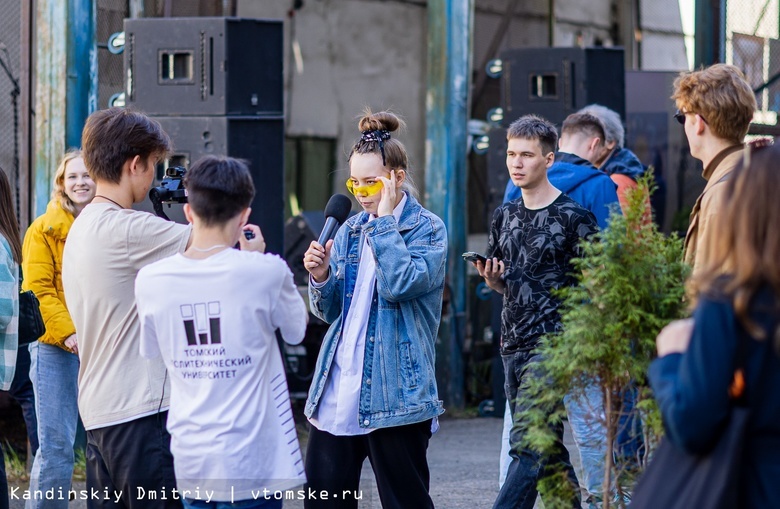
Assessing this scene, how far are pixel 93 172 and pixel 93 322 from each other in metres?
0.46

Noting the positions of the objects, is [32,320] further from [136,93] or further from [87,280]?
[136,93]

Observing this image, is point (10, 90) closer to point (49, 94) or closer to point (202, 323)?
point (49, 94)

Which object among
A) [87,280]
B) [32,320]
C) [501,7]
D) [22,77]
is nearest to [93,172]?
[87,280]

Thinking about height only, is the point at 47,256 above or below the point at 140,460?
above

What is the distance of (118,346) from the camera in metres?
3.17

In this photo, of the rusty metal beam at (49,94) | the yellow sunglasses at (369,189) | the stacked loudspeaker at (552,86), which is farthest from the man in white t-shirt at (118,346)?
the stacked loudspeaker at (552,86)

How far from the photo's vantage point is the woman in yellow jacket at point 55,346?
4.36 m

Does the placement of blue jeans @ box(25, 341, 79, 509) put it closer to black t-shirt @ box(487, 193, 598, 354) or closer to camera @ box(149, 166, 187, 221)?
camera @ box(149, 166, 187, 221)

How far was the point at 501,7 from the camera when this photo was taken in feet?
43.0

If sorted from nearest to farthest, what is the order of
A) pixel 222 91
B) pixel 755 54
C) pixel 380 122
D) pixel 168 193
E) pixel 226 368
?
1. pixel 226 368
2. pixel 168 193
3. pixel 380 122
4. pixel 222 91
5. pixel 755 54

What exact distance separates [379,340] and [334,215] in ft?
1.48

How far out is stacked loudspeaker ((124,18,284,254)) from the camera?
6152 mm

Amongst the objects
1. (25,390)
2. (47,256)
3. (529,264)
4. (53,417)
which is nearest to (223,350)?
(529,264)

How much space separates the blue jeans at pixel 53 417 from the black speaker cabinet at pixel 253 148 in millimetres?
1725
